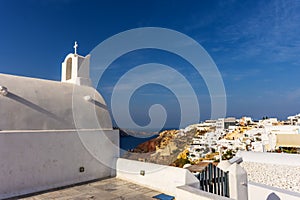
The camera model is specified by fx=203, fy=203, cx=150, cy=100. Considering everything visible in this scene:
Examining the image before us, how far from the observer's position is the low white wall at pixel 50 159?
14.3ft

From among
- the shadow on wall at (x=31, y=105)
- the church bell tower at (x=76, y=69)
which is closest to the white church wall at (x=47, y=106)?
the shadow on wall at (x=31, y=105)

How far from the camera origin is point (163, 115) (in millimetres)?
7336

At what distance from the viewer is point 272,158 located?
37.3ft

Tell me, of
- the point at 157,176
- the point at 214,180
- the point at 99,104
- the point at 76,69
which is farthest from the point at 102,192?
the point at 76,69

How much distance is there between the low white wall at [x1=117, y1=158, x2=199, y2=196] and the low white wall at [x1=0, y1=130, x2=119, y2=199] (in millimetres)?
744

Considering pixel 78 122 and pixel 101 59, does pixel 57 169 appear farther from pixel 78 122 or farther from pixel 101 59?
pixel 101 59

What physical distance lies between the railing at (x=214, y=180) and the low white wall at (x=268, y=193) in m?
2.74

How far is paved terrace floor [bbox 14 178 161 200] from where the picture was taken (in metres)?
4.29

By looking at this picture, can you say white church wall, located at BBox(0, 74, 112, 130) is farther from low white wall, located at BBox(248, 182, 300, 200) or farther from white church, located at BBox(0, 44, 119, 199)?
low white wall, located at BBox(248, 182, 300, 200)

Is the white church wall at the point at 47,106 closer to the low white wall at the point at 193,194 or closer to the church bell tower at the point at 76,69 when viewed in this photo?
the church bell tower at the point at 76,69

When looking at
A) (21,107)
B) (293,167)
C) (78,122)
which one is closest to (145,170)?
(78,122)

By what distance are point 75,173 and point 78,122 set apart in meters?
1.37

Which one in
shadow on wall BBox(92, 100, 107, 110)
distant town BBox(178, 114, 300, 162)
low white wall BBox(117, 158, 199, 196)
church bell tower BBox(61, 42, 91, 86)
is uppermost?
church bell tower BBox(61, 42, 91, 86)

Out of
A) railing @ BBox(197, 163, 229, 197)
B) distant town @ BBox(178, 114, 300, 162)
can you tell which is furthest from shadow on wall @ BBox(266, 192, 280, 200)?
distant town @ BBox(178, 114, 300, 162)
